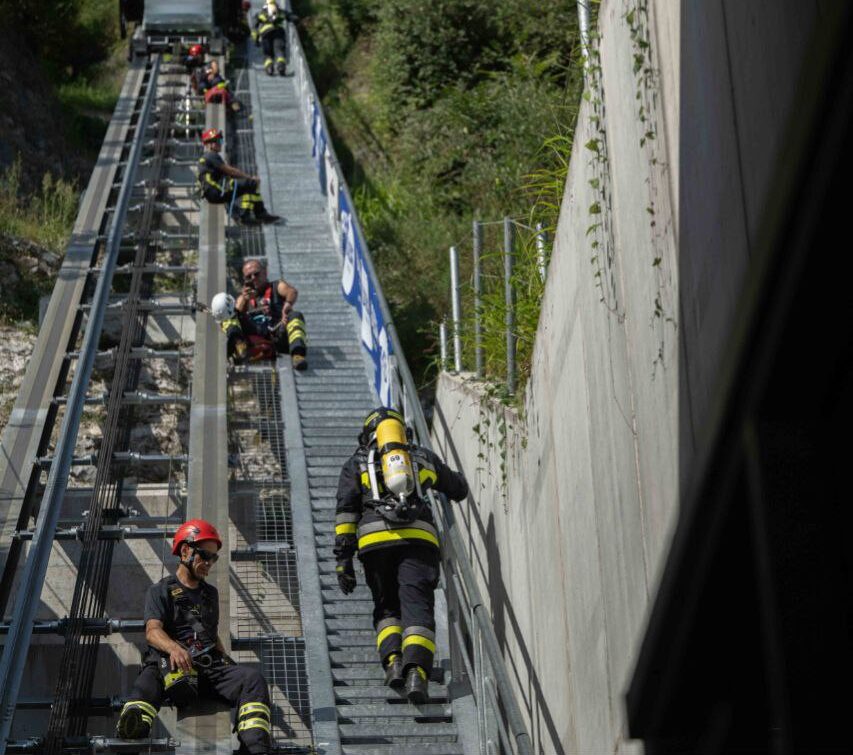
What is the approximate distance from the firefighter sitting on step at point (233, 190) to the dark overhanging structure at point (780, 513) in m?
15.7

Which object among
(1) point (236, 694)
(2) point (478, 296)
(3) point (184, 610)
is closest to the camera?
(1) point (236, 694)

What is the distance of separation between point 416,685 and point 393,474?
120 cm

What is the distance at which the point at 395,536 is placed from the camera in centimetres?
816

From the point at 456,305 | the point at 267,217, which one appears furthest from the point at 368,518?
the point at 267,217

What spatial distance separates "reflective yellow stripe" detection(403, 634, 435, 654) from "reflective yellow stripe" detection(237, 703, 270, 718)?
934 millimetres

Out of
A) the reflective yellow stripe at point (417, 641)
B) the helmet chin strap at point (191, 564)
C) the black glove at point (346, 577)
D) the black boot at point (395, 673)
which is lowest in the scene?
the black boot at point (395, 673)

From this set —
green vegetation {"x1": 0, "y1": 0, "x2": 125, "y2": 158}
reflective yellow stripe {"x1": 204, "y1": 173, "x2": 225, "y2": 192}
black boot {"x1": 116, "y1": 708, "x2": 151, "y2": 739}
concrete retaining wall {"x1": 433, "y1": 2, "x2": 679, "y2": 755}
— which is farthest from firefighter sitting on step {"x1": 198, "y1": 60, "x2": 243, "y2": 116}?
black boot {"x1": 116, "y1": 708, "x2": 151, "y2": 739}

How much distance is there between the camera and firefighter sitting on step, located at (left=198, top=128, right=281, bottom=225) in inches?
680

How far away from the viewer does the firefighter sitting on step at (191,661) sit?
7164mm

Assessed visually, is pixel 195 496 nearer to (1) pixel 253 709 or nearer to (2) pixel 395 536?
(2) pixel 395 536

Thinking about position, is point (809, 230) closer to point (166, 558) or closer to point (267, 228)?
point (166, 558)

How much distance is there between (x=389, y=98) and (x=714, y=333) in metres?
20.3

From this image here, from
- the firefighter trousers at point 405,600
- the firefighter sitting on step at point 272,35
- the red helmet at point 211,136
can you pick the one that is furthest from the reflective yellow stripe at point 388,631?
the firefighter sitting on step at point 272,35

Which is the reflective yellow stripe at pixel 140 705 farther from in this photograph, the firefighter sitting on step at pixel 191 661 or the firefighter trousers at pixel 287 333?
the firefighter trousers at pixel 287 333
